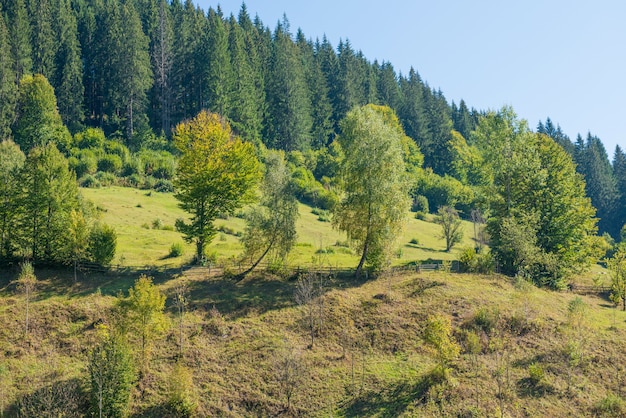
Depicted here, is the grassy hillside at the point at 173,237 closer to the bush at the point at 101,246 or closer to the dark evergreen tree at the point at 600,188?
the bush at the point at 101,246

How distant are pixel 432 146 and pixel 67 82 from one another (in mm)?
91613

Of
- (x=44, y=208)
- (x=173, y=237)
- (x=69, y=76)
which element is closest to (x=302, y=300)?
(x=173, y=237)

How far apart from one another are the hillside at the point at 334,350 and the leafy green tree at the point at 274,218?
11.2ft

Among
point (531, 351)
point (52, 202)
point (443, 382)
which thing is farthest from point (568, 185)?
point (52, 202)

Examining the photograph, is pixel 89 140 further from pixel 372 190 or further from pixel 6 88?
pixel 372 190

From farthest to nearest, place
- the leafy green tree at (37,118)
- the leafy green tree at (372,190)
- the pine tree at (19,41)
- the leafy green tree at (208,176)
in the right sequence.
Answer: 1. the pine tree at (19,41)
2. the leafy green tree at (37,118)
3. the leafy green tree at (208,176)
4. the leafy green tree at (372,190)

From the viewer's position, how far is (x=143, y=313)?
38281 mm

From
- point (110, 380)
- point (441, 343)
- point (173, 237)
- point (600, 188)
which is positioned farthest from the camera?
point (600, 188)

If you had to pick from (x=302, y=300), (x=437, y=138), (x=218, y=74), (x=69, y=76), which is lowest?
(x=302, y=300)

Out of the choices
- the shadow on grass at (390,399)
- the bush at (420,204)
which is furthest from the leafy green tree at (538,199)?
the bush at (420,204)

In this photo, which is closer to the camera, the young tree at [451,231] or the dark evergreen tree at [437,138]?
the young tree at [451,231]

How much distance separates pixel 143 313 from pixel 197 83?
3411 inches

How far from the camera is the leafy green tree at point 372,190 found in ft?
167

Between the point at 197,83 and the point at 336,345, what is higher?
the point at 197,83
